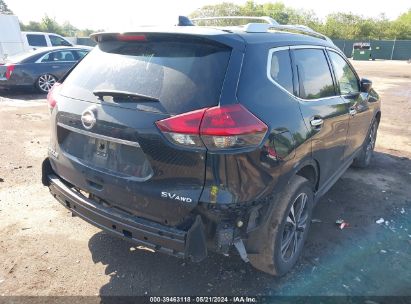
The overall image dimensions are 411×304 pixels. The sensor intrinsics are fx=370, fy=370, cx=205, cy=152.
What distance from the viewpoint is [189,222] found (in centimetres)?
236

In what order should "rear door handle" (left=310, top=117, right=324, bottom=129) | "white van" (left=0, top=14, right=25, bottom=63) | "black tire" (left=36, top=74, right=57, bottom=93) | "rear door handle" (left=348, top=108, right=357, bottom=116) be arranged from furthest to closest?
"white van" (left=0, top=14, right=25, bottom=63), "black tire" (left=36, top=74, right=57, bottom=93), "rear door handle" (left=348, top=108, right=357, bottom=116), "rear door handle" (left=310, top=117, right=324, bottom=129)

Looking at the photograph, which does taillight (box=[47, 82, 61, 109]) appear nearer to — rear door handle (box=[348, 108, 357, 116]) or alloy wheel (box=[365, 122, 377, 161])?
rear door handle (box=[348, 108, 357, 116])

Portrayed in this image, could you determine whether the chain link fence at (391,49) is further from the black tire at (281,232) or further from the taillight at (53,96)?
the taillight at (53,96)

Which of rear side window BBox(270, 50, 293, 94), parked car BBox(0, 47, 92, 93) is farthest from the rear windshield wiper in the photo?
parked car BBox(0, 47, 92, 93)

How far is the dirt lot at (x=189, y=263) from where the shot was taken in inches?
115

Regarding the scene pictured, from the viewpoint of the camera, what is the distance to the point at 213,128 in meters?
2.23

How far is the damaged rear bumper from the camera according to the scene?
2297mm

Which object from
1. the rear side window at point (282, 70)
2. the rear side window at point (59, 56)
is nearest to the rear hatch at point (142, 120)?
the rear side window at point (282, 70)

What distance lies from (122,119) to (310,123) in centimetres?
151

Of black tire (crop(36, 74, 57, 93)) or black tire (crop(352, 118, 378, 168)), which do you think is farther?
black tire (crop(36, 74, 57, 93))

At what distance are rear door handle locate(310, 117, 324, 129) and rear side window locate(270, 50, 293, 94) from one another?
347 mm

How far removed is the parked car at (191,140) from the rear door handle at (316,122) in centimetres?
2

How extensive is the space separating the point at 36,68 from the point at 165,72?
1029 cm

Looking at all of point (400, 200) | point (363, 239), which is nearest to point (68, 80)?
point (363, 239)
